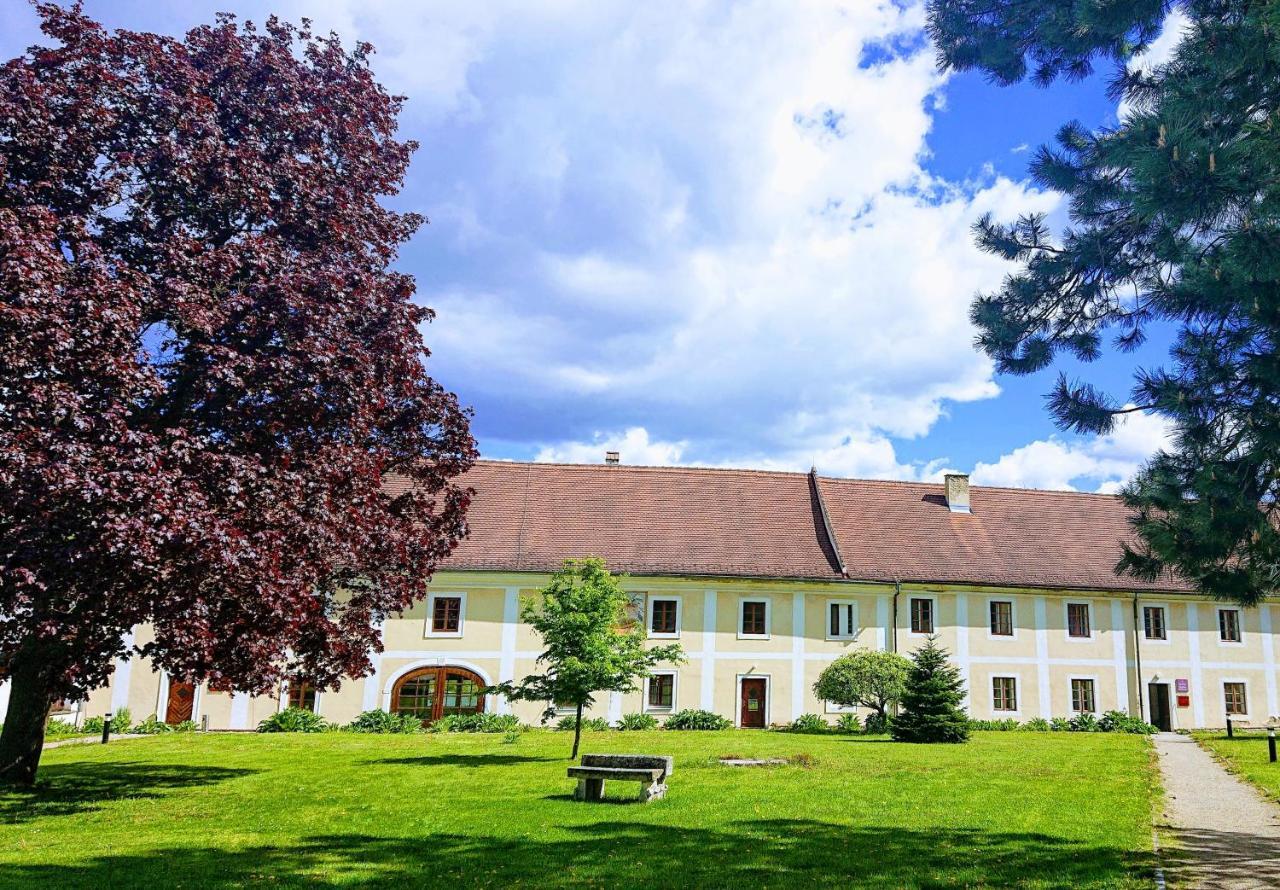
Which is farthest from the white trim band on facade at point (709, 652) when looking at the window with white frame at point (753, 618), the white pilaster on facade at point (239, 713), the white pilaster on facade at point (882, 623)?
the white pilaster on facade at point (239, 713)

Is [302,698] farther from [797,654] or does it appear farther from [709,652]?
[797,654]

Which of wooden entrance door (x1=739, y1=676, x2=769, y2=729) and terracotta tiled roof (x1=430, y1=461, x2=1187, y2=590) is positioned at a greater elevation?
terracotta tiled roof (x1=430, y1=461, x2=1187, y2=590)

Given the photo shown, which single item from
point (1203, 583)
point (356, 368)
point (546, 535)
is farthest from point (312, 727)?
point (1203, 583)

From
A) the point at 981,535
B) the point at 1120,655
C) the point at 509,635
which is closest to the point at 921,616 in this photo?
the point at 981,535

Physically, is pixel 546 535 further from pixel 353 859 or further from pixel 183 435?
pixel 353 859

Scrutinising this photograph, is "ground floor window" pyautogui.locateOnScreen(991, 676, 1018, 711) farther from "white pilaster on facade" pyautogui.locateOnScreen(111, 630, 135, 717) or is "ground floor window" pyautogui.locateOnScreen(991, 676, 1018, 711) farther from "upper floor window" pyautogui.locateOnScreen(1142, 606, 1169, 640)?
"white pilaster on facade" pyautogui.locateOnScreen(111, 630, 135, 717)

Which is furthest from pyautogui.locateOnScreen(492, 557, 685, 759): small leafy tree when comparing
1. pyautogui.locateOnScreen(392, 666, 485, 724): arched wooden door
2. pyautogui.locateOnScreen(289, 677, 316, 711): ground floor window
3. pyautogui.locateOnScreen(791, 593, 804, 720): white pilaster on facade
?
pyautogui.locateOnScreen(791, 593, 804, 720): white pilaster on facade

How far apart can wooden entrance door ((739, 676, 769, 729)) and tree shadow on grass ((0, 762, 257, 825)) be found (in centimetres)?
1723

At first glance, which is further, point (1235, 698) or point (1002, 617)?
point (1235, 698)

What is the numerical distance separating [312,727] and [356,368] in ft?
60.6

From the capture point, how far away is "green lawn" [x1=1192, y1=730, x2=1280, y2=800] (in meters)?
15.5

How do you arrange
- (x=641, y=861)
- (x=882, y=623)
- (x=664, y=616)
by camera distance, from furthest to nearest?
1. (x=882, y=623)
2. (x=664, y=616)
3. (x=641, y=861)

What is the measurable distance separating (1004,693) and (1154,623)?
633 centimetres

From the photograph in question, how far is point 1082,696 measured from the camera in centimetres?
3197
